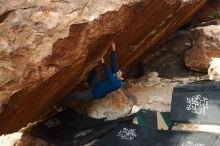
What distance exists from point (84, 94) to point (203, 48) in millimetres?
3465

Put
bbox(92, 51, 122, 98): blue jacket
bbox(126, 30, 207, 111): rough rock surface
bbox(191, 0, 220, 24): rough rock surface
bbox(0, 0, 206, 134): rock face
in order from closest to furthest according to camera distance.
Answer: bbox(0, 0, 206, 134): rock face, bbox(92, 51, 122, 98): blue jacket, bbox(126, 30, 207, 111): rough rock surface, bbox(191, 0, 220, 24): rough rock surface

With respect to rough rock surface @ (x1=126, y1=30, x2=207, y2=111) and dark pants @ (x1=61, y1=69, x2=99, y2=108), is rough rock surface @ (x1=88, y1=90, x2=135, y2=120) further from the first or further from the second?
rough rock surface @ (x1=126, y1=30, x2=207, y2=111)

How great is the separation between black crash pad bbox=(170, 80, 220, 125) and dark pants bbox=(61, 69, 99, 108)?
4.27ft

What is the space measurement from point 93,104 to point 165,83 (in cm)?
233

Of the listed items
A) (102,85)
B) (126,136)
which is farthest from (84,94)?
(126,136)

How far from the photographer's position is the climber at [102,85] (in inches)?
206

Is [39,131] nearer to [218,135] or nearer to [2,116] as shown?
[2,116]

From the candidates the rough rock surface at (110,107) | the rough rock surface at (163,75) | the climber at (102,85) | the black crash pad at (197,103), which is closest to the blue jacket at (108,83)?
the climber at (102,85)

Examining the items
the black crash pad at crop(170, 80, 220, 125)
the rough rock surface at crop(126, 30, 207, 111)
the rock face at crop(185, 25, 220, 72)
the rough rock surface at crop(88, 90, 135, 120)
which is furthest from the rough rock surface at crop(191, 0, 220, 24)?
the rough rock surface at crop(88, 90, 135, 120)

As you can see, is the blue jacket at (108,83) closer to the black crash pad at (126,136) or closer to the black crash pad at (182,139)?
the black crash pad at (126,136)

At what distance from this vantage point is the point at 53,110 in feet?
20.2

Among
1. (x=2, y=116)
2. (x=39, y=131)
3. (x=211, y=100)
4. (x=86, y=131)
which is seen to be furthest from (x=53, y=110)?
(x=211, y=100)

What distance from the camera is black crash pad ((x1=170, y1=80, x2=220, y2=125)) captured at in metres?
4.75

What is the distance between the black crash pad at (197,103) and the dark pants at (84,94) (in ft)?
4.27
